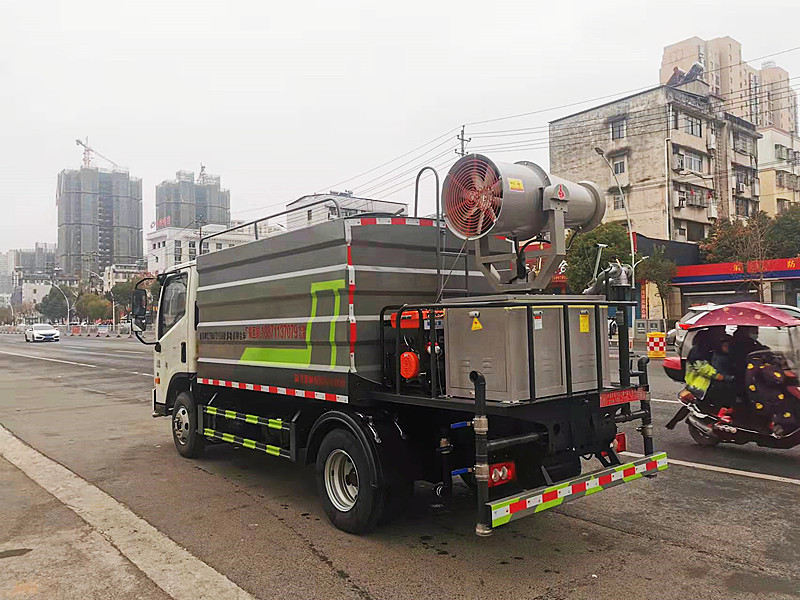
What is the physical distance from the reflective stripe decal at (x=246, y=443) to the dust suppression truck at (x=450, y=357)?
30 mm

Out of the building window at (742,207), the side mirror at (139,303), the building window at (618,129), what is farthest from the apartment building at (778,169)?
the side mirror at (139,303)

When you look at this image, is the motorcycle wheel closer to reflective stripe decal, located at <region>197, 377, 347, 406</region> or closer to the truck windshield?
reflective stripe decal, located at <region>197, 377, 347, 406</region>

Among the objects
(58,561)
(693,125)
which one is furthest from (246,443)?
(693,125)

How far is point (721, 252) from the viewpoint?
Answer: 42.4 metres

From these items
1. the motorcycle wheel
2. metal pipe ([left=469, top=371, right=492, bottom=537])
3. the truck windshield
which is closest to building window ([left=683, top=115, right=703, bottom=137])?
the motorcycle wheel

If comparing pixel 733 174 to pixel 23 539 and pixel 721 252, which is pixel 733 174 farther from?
pixel 23 539

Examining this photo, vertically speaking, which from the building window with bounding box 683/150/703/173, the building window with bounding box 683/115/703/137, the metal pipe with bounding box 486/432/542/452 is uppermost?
the building window with bounding box 683/115/703/137

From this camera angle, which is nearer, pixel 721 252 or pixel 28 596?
pixel 28 596

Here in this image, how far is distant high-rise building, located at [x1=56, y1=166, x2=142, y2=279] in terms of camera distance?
400 feet

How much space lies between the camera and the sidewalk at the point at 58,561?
4.18m

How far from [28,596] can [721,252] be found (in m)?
45.3

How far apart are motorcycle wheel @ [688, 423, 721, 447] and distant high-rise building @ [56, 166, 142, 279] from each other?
125804 millimetres

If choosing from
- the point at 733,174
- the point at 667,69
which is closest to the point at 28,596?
the point at 733,174

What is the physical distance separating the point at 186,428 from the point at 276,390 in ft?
8.05
